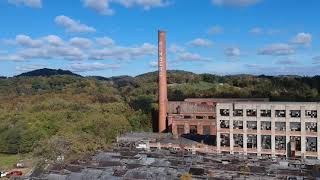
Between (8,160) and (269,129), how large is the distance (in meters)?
48.7

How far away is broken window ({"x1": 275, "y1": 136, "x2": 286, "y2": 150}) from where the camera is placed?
2286 inches

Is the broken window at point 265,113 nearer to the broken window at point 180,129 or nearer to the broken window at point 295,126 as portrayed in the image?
the broken window at point 295,126

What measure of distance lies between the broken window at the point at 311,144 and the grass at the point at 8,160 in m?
47.9

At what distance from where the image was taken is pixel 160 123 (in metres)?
76.9

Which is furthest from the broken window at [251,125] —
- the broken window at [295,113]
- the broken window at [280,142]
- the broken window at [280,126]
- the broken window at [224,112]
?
the broken window at [295,113]

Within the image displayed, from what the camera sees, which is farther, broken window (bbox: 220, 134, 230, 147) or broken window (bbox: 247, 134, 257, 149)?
broken window (bbox: 220, 134, 230, 147)

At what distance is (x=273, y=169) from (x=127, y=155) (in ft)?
55.2

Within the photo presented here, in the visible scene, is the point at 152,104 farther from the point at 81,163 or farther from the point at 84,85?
the point at 84,85

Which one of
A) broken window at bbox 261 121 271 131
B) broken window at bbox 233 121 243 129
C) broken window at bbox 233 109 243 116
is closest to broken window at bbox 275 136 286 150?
broken window at bbox 261 121 271 131

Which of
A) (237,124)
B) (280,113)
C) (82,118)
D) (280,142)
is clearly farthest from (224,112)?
(82,118)

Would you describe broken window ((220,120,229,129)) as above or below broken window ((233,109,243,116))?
below

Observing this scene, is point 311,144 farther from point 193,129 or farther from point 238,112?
point 193,129

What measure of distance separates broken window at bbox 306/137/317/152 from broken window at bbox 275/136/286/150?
3.10 metres

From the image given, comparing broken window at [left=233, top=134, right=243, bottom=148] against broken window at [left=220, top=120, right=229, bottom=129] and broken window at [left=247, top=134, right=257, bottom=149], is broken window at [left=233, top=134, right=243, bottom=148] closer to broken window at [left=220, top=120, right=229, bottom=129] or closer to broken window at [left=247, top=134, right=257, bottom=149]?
broken window at [left=247, top=134, right=257, bottom=149]
